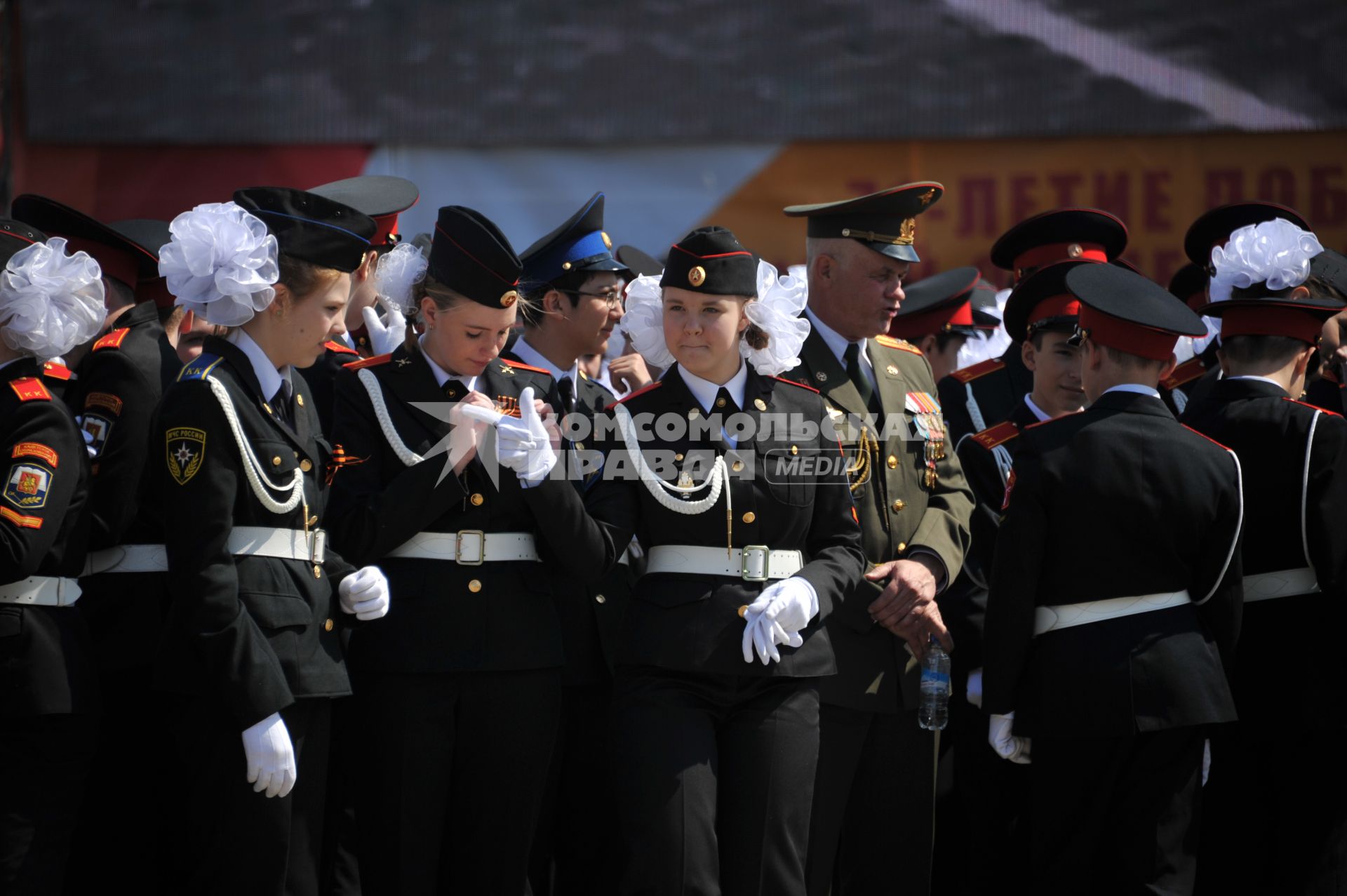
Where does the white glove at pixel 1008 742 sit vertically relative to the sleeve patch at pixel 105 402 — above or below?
below

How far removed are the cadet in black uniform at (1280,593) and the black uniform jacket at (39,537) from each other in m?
3.50

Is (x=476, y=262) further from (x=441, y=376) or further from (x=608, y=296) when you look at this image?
(x=608, y=296)

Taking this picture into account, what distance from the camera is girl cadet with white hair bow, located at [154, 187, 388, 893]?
138 inches

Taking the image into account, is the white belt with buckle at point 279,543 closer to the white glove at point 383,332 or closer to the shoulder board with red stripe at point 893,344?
the white glove at point 383,332

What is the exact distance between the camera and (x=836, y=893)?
532 centimetres

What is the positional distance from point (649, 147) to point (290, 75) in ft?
8.39

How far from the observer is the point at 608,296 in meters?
5.29

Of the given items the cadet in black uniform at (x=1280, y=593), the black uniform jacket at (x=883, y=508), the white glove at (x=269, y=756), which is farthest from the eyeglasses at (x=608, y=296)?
the white glove at (x=269, y=756)

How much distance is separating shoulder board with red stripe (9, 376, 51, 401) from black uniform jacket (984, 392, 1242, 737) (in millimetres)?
2749

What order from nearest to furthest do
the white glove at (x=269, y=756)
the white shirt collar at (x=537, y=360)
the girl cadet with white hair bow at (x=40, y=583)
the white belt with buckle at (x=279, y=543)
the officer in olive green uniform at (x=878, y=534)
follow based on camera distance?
1. the white glove at (x=269, y=756)
2. the white belt with buckle at (x=279, y=543)
3. the girl cadet with white hair bow at (x=40, y=583)
4. the officer in olive green uniform at (x=878, y=534)
5. the white shirt collar at (x=537, y=360)

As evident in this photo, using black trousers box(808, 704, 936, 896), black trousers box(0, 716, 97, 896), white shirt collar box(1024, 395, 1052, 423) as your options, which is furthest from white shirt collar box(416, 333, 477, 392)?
white shirt collar box(1024, 395, 1052, 423)

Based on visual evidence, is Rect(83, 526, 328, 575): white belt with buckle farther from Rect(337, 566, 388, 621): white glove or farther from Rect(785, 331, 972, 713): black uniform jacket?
Rect(785, 331, 972, 713): black uniform jacket

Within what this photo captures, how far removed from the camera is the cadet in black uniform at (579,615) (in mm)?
4809

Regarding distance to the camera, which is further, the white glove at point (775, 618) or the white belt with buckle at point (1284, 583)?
the white belt with buckle at point (1284, 583)
